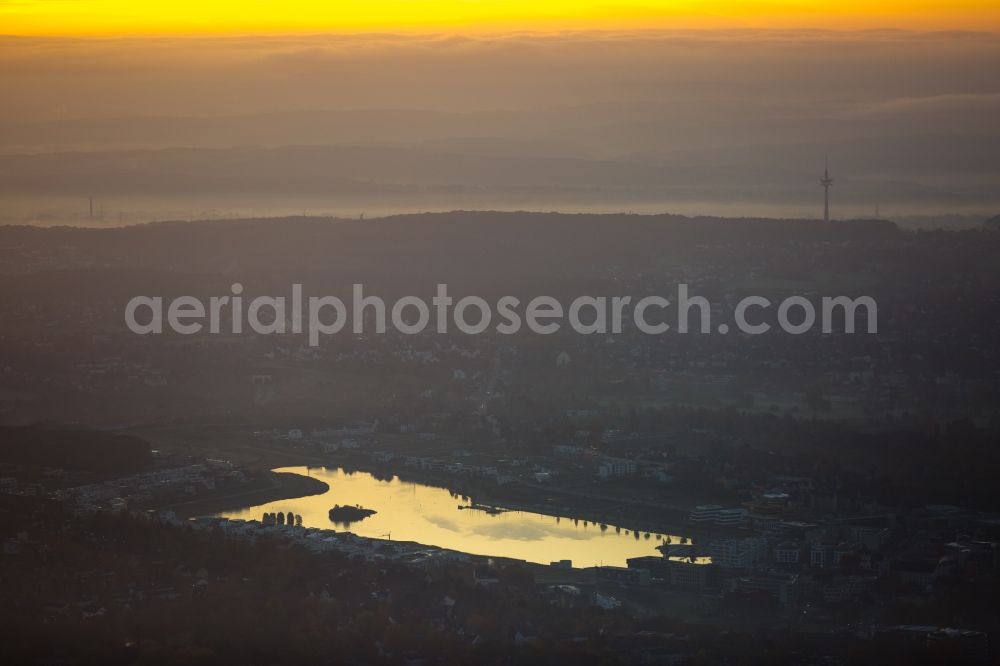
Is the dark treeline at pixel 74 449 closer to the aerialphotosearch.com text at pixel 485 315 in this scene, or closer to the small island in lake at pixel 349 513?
the small island in lake at pixel 349 513

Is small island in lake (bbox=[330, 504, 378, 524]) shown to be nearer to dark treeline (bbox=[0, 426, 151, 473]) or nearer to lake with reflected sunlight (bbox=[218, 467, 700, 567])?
lake with reflected sunlight (bbox=[218, 467, 700, 567])

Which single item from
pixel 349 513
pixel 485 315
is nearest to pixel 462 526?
pixel 349 513

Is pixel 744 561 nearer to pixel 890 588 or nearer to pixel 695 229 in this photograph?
pixel 890 588

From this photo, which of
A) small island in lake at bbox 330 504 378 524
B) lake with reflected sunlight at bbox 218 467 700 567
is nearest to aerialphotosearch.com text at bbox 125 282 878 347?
lake with reflected sunlight at bbox 218 467 700 567

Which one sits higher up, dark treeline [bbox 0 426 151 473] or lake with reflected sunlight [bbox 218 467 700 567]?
dark treeline [bbox 0 426 151 473]

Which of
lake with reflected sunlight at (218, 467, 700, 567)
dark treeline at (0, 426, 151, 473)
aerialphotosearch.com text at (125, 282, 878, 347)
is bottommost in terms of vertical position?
lake with reflected sunlight at (218, 467, 700, 567)

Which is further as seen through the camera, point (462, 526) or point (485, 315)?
point (485, 315)

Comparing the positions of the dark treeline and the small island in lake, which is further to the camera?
the dark treeline

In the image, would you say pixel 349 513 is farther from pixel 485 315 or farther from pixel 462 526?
pixel 485 315

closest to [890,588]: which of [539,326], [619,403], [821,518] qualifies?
[821,518]
